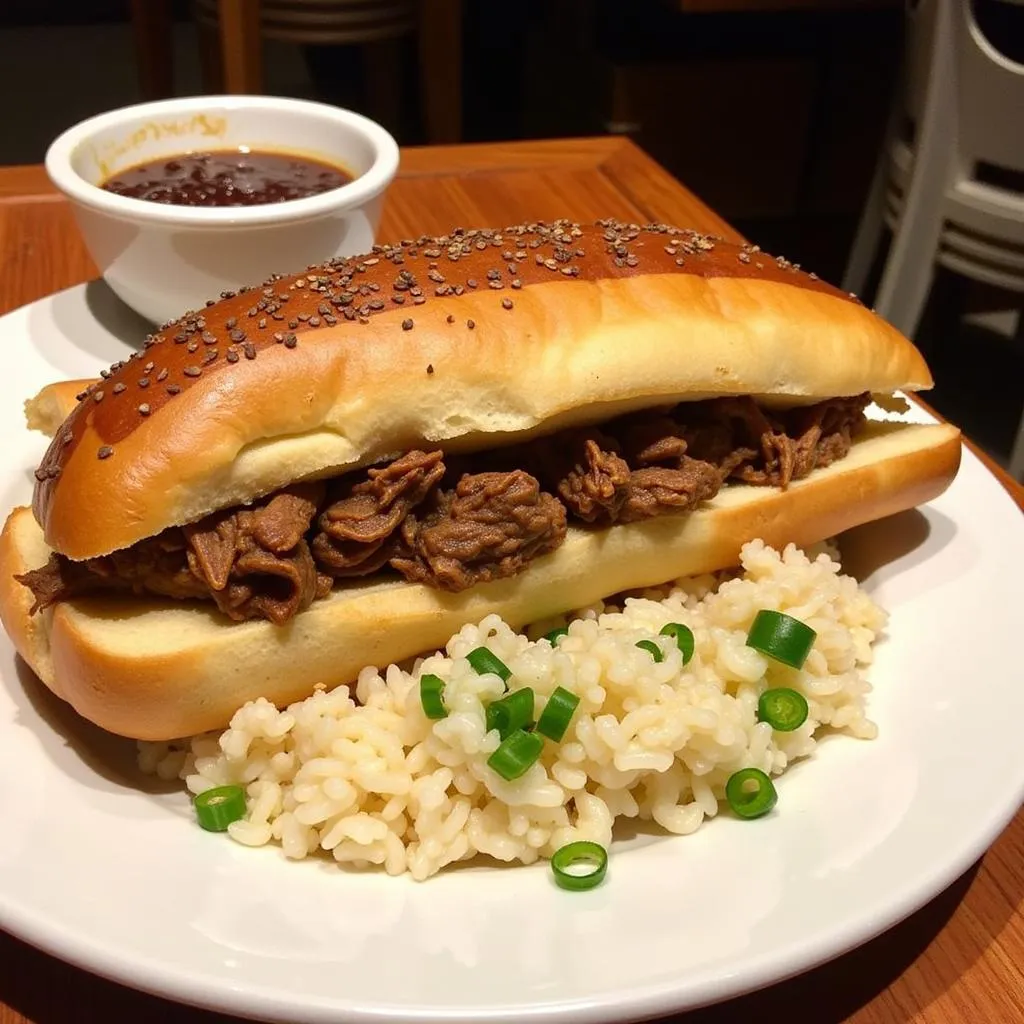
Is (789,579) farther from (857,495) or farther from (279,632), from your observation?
(279,632)

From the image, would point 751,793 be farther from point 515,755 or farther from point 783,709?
point 515,755

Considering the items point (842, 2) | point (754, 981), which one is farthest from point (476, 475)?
point (842, 2)

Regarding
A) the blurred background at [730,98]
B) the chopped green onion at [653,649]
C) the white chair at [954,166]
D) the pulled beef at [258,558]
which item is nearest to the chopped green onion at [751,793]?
the chopped green onion at [653,649]

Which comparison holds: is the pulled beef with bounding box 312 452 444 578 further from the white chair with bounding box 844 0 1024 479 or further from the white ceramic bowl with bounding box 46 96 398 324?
the white chair with bounding box 844 0 1024 479

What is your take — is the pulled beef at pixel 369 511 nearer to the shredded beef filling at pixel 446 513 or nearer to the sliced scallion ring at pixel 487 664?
the shredded beef filling at pixel 446 513

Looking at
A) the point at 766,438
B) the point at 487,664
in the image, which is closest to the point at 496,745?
the point at 487,664

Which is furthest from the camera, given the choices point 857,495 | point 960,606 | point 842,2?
point 842,2

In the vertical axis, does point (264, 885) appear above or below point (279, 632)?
below
